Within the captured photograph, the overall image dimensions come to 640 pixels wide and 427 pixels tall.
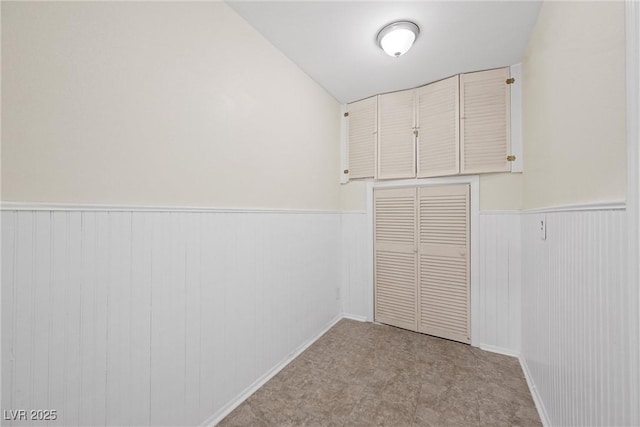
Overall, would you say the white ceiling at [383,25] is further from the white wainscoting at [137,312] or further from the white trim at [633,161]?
the white wainscoting at [137,312]

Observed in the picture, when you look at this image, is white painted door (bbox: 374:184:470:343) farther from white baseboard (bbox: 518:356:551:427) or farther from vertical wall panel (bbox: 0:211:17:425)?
vertical wall panel (bbox: 0:211:17:425)

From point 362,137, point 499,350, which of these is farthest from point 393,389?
point 362,137

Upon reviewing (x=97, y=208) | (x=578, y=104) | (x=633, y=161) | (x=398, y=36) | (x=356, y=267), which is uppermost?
(x=398, y=36)

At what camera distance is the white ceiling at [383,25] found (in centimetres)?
168

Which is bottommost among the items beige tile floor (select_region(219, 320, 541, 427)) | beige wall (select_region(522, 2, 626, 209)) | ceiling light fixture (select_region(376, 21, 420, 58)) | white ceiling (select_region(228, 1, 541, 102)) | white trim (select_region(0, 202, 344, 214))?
beige tile floor (select_region(219, 320, 541, 427))

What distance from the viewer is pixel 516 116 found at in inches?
88.9

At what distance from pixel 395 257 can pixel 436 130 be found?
4.54ft

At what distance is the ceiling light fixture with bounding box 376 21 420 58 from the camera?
1806 mm

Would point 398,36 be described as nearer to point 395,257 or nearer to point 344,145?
point 344,145

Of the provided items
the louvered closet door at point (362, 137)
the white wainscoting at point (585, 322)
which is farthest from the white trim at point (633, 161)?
the louvered closet door at point (362, 137)

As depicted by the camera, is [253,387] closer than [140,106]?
No

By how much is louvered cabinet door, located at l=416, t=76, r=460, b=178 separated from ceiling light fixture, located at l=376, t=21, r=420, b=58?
0.78 metres

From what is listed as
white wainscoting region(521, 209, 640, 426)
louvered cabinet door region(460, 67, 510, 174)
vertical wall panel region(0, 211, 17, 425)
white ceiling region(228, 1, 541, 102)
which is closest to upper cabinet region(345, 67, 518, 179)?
louvered cabinet door region(460, 67, 510, 174)

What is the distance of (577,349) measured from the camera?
110cm
